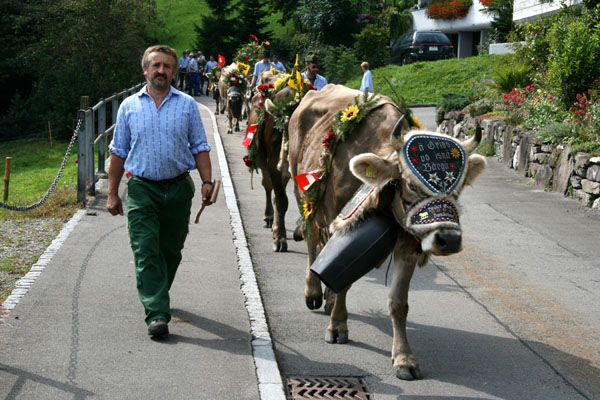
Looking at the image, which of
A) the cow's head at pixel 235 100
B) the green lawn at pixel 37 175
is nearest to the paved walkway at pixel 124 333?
the green lawn at pixel 37 175

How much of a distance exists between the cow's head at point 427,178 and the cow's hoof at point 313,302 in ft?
5.91

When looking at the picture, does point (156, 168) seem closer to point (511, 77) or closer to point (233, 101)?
point (233, 101)

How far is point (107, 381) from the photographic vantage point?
5.34 m

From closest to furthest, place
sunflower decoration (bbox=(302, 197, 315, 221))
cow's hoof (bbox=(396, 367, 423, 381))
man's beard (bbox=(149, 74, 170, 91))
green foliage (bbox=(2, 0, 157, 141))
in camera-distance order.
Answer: cow's hoof (bbox=(396, 367, 423, 381))
man's beard (bbox=(149, 74, 170, 91))
sunflower decoration (bbox=(302, 197, 315, 221))
green foliage (bbox=(2, 0, 157, 141))

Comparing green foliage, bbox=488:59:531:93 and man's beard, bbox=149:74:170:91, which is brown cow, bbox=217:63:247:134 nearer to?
green foliage, bbox=488:59:531:93

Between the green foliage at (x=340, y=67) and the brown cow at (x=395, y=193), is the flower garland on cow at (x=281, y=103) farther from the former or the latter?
the green foliage at (x=340, y=67)

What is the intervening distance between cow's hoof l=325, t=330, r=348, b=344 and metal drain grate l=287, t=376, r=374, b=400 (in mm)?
679

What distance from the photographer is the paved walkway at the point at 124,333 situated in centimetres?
530

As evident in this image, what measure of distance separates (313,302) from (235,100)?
Answer: 15.2 m

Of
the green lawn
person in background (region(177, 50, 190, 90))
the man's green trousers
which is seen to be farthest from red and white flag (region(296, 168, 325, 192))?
person in background (region(177, 50, 190, 90))

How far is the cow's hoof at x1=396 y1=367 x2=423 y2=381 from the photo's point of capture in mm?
5672

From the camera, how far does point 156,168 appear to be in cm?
633

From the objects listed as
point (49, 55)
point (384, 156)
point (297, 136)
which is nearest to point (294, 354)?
point (384, 156)

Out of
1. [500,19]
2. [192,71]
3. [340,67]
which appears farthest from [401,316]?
[500,19]
